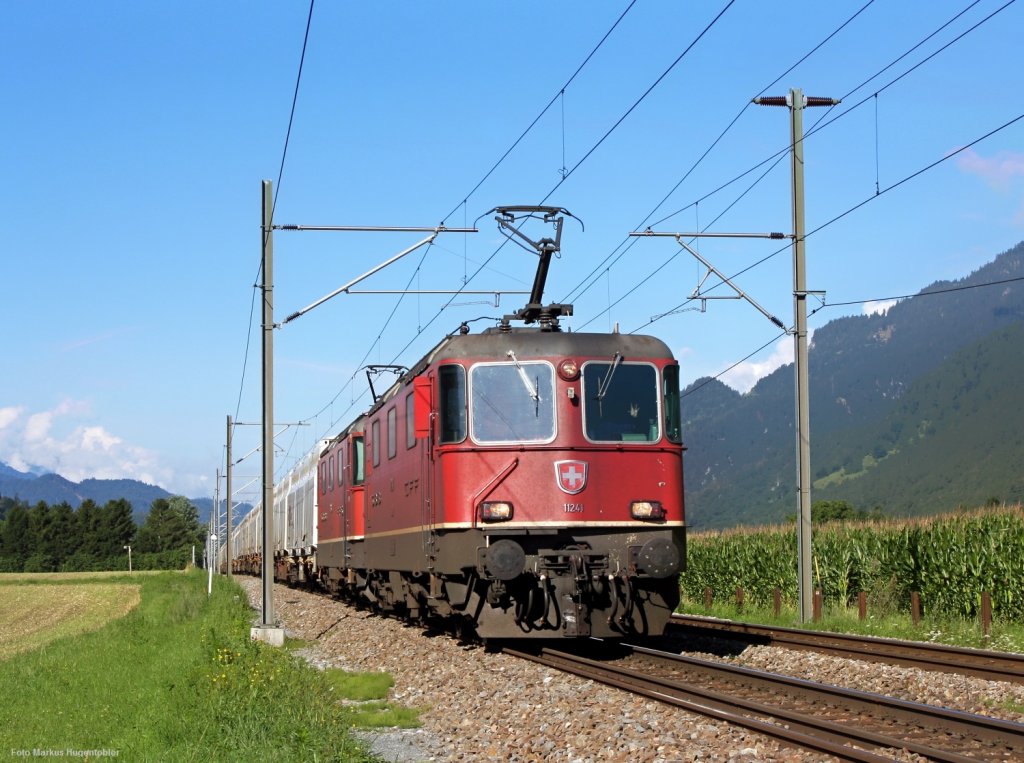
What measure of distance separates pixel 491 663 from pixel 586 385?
3426mm

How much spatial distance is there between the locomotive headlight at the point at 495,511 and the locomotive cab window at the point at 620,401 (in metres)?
1.33

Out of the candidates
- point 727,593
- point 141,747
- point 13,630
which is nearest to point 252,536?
point 13,630

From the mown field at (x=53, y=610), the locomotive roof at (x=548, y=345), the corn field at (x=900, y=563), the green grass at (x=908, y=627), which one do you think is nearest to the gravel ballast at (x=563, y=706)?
the green grass at (x=908, y=627)

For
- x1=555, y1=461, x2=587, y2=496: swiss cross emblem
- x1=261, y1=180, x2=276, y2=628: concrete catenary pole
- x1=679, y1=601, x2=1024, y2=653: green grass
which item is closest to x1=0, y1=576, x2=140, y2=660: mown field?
x1=261, y1=180, x2=276, y2=628: concrete catenary pole

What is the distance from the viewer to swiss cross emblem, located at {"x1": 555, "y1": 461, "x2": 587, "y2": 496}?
46.8 ft

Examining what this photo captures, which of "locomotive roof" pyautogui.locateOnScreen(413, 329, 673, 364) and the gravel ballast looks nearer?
the gravel ballast

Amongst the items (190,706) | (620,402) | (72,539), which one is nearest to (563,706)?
(190,706)

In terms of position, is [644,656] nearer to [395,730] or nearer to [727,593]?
[395,730]

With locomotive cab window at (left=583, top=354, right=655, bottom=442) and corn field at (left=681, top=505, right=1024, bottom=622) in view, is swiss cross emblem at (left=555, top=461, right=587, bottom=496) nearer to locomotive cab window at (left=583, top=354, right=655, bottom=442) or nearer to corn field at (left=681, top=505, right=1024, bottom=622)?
locomotive cab window at (left=583, top=354, right=655, bottom=442)

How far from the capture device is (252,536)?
193ft

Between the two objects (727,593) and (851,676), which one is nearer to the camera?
(851,676)

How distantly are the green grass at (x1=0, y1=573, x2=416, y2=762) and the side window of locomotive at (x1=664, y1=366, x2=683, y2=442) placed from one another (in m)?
4.51

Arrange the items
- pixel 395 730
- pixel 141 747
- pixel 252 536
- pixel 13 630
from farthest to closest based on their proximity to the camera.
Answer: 1. pixel 252 536
2. pixel 13 630
3. pixel 395 730
4. pixel 141 747

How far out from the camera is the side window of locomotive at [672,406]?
14820mm
